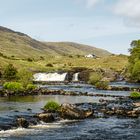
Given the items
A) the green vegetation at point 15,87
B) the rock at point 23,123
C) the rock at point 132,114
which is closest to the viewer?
the rock at point 23,123

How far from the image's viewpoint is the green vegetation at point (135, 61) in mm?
132113

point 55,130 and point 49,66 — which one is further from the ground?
point 49,66

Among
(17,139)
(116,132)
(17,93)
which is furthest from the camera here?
(17,93)

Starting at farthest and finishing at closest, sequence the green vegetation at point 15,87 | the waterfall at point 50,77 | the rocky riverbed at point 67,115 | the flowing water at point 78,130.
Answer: the waterfall at point 50,77 → the green vegetation at point 15,87 → the rocky riverbed at point 67,115 → the flowing water at point 78,130

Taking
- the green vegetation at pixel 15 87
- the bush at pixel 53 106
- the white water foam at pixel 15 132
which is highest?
the green vegetation at pixel 15 87

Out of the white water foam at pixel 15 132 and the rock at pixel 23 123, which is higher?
the rock at pixel 23 123

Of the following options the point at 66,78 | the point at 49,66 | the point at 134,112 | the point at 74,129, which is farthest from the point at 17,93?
the point at 49,66

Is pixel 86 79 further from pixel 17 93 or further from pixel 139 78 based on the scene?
pixel 17 93

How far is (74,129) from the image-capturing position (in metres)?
47.8

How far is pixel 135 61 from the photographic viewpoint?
140m

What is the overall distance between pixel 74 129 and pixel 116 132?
4.92m

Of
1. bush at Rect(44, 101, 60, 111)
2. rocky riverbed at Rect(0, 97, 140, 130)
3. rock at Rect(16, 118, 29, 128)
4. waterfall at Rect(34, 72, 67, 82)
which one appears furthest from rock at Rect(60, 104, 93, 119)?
waterfall at Rect(34, 72, 67, 82)

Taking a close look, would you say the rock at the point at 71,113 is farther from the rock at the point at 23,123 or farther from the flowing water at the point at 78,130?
the rock at the point at 23,123

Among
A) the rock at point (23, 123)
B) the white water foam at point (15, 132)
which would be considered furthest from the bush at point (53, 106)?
the white water foam at point (15, 132)
